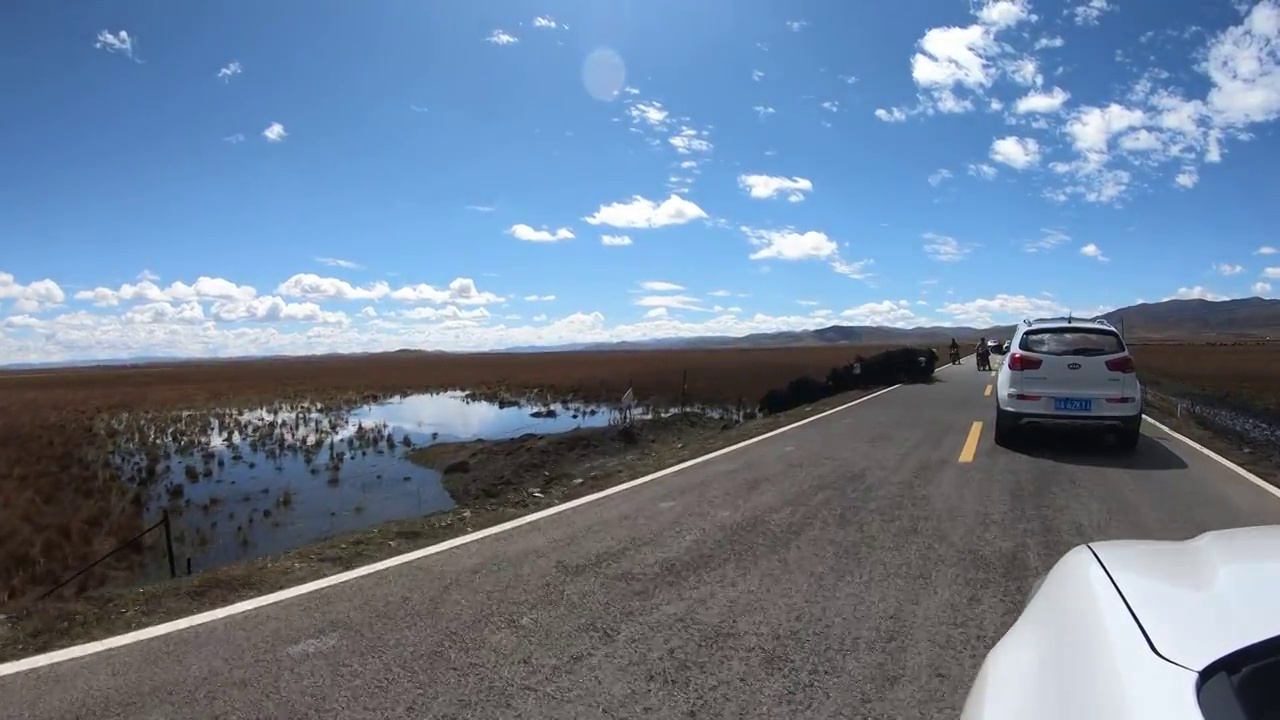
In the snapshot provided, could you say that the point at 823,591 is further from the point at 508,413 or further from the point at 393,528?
the point at 508,413

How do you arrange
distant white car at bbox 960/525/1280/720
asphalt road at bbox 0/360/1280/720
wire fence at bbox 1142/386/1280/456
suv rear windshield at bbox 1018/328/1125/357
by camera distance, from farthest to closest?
1. wire fence at bbox 1142/386/1280/456
2. suv rear windshield at bbox 1018/328/1125/357
3. asphalt road at bbox 0/360/1280/720
4. distant white car at bbox 960/525/1280/720

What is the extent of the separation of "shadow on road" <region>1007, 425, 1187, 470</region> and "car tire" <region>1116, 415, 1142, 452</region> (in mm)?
101

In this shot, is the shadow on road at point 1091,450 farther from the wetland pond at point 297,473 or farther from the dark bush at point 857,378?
the dark bush at point 857,378

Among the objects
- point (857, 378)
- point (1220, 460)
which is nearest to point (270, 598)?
point (1220, 460)

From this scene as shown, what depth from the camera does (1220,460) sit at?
11.0 meters

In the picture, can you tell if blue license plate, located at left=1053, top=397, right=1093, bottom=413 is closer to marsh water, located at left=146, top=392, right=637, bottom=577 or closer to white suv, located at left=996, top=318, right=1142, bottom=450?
white suv, located at left=996, top=318, right=1142, bottom=450

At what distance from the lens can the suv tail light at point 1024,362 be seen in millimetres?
11484

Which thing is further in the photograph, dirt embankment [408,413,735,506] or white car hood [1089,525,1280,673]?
dirt embankment [408,413,735,506]

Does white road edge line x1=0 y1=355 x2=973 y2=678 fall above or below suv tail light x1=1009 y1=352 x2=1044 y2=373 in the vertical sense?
below

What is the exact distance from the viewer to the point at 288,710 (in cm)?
366

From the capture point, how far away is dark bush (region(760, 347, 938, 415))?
88.4 feet

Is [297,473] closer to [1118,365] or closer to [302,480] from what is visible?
[302,480]

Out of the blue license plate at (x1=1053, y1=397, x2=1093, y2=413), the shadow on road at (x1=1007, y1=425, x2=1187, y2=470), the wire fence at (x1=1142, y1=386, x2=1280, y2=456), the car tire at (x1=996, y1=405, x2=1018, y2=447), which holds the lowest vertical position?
the wire fence at (x1=1142, y1=386, x2=1280, y2=456)

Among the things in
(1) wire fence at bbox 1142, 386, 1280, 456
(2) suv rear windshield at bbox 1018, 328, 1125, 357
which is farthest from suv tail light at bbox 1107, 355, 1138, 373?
(1) wire fence at bbox 1142, 386, 1280, 456
